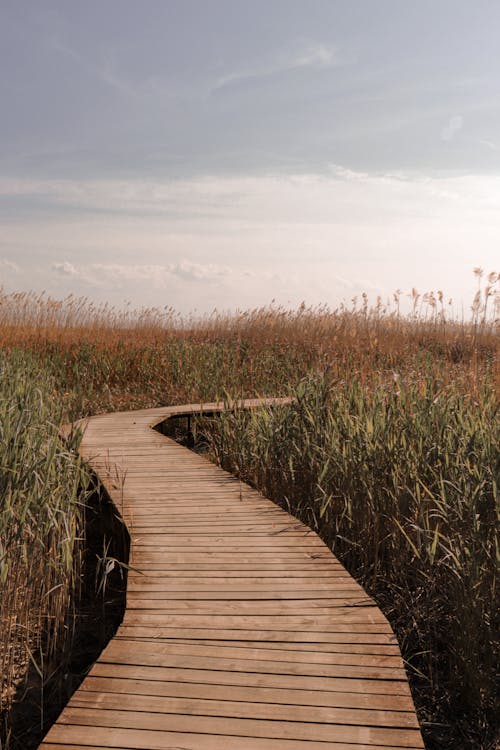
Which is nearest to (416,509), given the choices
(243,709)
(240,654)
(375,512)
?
(375,512)

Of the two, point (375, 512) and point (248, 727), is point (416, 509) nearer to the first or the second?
point (375, 512)

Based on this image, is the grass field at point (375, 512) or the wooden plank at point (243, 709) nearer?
the wooden plank at point (243, 709)

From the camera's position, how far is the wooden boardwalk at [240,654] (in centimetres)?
184

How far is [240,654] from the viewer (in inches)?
89.0

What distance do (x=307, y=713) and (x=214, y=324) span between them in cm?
1253

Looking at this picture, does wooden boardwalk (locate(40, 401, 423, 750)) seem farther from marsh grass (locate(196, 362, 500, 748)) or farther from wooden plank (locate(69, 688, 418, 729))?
marsh grass (locate(196, 362, 500, 748))

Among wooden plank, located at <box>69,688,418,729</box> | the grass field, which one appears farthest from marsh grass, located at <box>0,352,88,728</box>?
wooden plank, located at <box>69,688,418,729</box>

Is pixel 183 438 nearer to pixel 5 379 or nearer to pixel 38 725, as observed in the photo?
pixel 5 379

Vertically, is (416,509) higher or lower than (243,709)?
higher

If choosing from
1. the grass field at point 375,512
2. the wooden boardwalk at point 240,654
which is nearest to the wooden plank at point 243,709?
the wooden boardwalk at point 240,654

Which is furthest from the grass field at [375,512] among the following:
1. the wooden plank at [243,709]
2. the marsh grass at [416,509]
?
the wooden plank at [243,709]

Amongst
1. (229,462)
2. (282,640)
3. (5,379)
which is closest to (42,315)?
(5,379)

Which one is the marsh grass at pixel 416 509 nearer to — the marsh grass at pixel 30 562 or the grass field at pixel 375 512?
the grass field at pixel 375 512

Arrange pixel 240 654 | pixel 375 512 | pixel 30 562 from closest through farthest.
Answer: pixel 240 654, pixel 30 562, pixel 375 512
